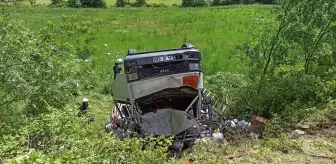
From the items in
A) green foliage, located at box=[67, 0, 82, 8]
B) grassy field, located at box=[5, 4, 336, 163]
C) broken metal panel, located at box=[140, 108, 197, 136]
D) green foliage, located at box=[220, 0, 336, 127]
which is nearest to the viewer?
grassy field, located at box=[5, 4, 336, 163]

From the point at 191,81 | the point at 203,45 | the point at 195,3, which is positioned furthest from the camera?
the point at 195,3

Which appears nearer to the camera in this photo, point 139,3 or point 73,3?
point 73,3

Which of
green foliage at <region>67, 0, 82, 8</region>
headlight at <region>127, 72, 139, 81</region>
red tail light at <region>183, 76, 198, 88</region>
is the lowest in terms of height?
green foliage at <region>67, 0, 82, 8</region>

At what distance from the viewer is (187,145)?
7.67 m

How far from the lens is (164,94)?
24.6ft

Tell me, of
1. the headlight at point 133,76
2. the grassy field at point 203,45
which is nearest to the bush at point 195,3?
the grassy field at point 203,45

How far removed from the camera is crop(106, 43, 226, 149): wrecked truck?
23.9ft

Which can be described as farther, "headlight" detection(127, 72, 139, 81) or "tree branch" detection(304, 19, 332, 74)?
"tree branch" detection(304, 19, 332, 74)

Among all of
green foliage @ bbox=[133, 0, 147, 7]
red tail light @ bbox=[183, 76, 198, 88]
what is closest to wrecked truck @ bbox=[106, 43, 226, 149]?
red tail light @ bbox=[183, 76, 198, 88]

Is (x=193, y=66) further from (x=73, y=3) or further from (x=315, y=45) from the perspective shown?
(x=73, y=3)

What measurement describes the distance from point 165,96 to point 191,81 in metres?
0.53

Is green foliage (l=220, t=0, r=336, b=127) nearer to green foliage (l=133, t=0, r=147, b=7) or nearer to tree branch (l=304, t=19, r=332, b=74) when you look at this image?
tree branch (l=304, t=19, r=332, b=74)

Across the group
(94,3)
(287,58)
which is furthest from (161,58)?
(94,3)

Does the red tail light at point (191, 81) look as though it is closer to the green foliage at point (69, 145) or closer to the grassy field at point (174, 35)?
the green foliage at point (69, 145)
